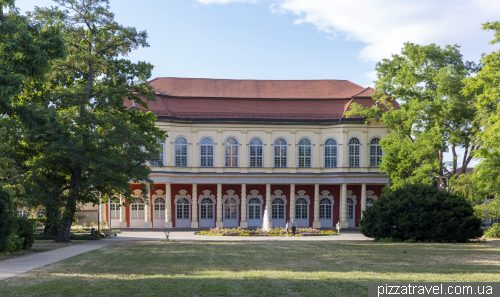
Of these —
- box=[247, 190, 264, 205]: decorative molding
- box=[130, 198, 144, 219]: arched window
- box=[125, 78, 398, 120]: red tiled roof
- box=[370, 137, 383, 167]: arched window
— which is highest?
box=[125, 78, 398, 120]: red tiled roof

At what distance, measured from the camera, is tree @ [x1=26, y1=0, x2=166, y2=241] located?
81.5ft

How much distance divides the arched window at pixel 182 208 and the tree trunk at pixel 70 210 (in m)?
20.7

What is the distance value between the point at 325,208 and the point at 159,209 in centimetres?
1616

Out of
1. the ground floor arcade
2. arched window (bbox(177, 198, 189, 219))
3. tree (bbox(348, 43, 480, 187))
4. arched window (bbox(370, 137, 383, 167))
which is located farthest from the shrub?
arched window (bbox(177, 198, 189, 219))

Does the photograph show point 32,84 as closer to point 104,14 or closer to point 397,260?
point 104,14

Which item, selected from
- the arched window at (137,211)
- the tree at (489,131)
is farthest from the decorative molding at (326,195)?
the tree at (489,131)

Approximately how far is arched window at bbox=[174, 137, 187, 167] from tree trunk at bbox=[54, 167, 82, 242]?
1902cm

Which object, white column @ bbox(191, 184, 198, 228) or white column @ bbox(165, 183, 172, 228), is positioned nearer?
white column @ bbox(165, 183, 172, 228)

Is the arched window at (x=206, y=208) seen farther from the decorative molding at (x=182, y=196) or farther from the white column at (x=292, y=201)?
the white column at (x=292, y=201)

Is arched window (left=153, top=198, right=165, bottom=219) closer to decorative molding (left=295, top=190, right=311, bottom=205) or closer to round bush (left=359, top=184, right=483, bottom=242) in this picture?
decorative molding (left=295, top=190, right=311, bottom=205)

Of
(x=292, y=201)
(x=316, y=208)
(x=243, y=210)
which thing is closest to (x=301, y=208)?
(x=316, y=208)

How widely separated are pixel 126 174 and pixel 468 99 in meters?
24.7

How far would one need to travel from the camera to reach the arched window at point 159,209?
47263mm

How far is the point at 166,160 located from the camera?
4544cm
